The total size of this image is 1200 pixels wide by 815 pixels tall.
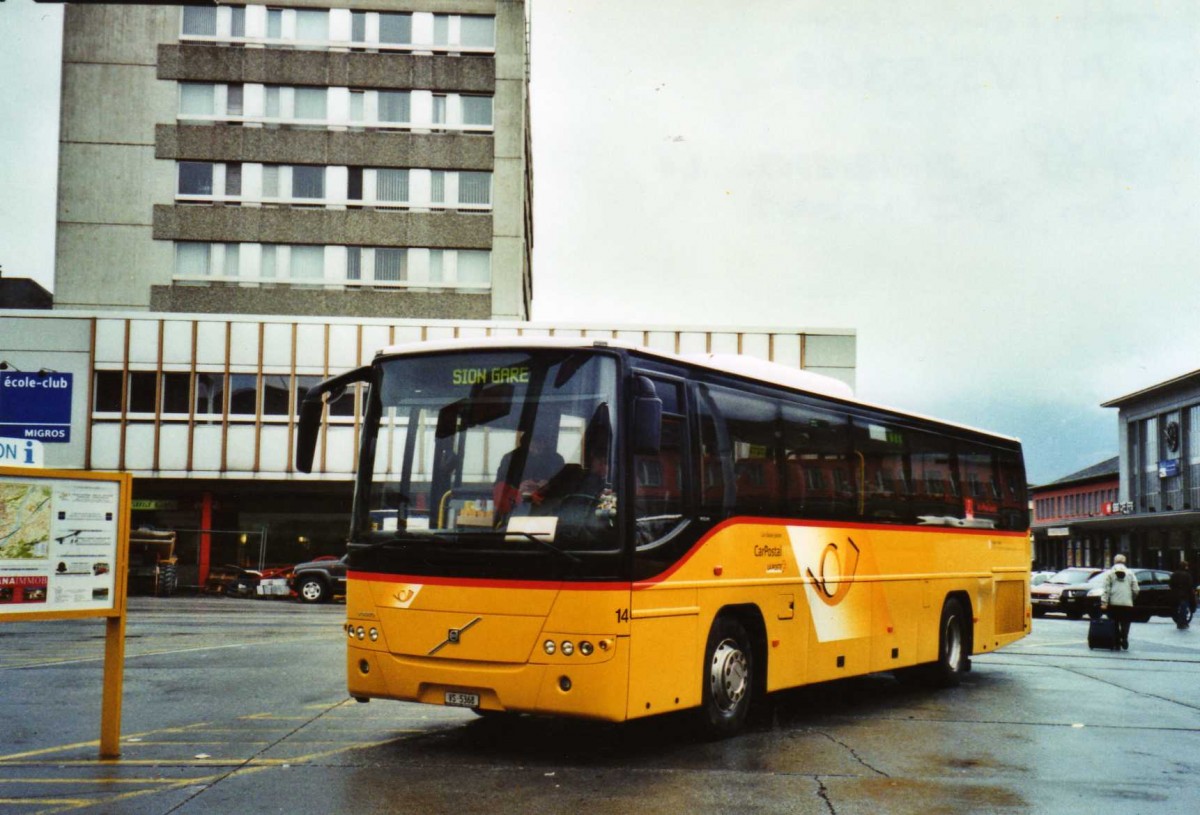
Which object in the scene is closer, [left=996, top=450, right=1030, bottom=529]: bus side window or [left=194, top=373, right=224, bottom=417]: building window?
[left=996, top=450, right=1030, bottom=529]: bus side window

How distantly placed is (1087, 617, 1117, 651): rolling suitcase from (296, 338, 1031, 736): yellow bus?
40.5 ft

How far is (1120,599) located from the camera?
75.2 feet

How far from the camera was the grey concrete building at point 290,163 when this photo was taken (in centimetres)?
4934

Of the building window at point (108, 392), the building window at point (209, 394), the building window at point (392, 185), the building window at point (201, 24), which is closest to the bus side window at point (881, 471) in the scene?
the building window at point (209, 394)

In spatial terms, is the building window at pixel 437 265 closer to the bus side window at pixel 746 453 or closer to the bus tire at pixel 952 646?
the bus tire at pixel 952 646

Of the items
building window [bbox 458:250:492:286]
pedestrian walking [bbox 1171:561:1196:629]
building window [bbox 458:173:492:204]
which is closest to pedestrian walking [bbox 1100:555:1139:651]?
pedestrian walking [bbox 1171:561:1196:629]

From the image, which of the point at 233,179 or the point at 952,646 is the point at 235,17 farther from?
the point at 952,646

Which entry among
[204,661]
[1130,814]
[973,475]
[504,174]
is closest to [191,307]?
[504,174]

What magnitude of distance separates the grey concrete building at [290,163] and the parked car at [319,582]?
15181mm

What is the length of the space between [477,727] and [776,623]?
262 cm

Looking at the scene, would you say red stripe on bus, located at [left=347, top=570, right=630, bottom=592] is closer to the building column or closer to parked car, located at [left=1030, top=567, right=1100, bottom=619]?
parked car, located at [left=1030, top=567, right=1100, bottom=619]

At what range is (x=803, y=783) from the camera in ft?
27.2

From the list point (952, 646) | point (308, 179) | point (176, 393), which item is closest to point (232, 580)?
point (176, 393)

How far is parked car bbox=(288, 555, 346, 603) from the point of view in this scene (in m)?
35.8
